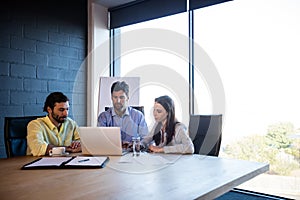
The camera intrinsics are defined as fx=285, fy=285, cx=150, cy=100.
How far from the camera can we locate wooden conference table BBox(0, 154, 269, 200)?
3.58ft

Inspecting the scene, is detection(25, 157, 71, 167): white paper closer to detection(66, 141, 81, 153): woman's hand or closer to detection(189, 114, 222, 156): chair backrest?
detection(66, 141, 81, 153): woman's hand

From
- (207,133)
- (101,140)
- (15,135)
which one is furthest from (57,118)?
(207,133)

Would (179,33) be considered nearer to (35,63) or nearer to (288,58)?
(288,58)

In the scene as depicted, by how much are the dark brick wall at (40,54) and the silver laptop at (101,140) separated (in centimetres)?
146

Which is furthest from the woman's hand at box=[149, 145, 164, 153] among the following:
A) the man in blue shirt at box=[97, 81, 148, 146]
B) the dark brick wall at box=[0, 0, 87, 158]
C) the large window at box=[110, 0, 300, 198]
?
the dark brick wall at box=[0, 0, 87, 158]

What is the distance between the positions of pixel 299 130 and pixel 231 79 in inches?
34.2

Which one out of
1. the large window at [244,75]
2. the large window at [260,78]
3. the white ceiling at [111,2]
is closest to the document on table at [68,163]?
the large window at [244,75]

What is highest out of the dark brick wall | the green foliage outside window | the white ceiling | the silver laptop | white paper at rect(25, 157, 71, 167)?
the white ceiling

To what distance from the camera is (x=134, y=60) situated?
4043 mm

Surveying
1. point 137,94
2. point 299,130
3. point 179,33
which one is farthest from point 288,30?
point 137,94

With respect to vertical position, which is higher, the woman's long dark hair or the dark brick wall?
the dark brick wall

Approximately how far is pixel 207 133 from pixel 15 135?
4.94ft

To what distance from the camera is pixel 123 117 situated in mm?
2949

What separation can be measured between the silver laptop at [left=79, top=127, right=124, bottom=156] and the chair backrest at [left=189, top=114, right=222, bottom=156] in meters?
0.71
